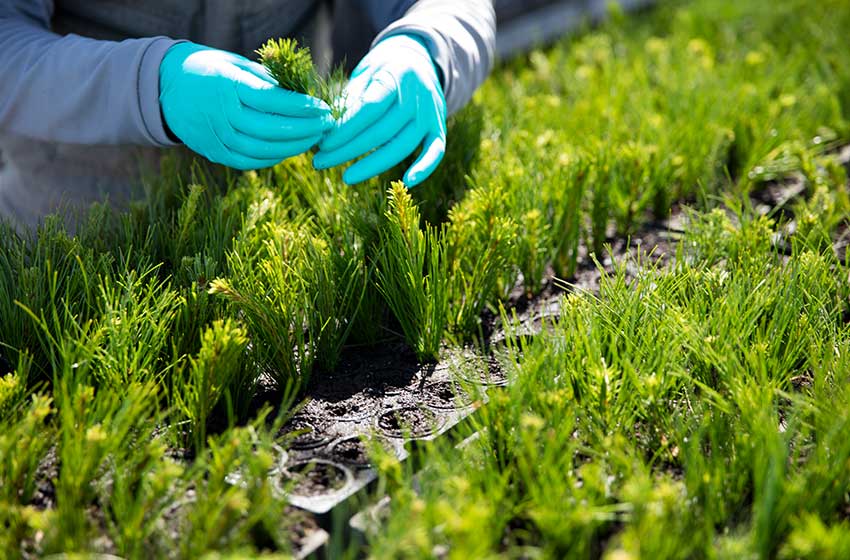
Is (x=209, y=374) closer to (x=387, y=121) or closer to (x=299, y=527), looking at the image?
(x=299, y=527)

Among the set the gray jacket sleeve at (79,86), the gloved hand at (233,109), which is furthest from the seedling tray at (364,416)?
the gray jacket sleeve at (79,86)

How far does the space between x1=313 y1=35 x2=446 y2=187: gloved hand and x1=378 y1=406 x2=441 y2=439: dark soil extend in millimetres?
415

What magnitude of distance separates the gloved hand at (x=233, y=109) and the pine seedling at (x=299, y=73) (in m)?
0.02

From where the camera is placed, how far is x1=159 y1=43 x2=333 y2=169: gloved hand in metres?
1.46

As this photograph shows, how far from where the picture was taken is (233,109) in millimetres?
1461

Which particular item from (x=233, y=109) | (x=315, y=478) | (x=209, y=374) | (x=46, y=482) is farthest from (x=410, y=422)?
(x=233, y=109)

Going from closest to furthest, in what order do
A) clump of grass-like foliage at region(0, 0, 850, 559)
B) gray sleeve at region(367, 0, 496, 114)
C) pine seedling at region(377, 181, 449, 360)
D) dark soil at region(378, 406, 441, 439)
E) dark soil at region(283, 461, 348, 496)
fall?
clump of grass-like foliage at region(0, 0, 850, 559), dark soil at region(283, 461, 348, 496), dark soil at region(378, 406, 441, 439), pine seedling at region(377, 181, 449, 360), gray sleeve at region(367, 0, 496, 114)

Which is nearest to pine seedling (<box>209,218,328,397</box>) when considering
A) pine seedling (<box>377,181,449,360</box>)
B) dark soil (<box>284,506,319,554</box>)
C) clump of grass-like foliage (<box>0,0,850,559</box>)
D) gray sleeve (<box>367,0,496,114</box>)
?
clump of grass-like foliage (<box>0,0,850,559</box>)

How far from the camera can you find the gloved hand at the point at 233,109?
146cm

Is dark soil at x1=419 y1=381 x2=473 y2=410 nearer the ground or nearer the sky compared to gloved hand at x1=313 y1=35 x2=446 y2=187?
nearer the ground

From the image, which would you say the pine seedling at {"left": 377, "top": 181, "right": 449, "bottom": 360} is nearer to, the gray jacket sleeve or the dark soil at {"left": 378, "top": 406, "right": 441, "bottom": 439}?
the dark soil at {"left": 378, "top": 406, "right": 441, "bottom": 439}

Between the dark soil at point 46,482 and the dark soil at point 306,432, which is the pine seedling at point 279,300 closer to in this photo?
the dark soil at point 306,432

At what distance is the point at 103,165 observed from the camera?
186 cm

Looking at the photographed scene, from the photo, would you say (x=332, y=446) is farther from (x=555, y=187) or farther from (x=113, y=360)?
(x=555, y=187)
